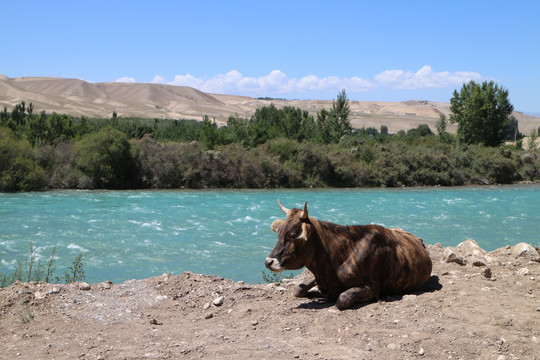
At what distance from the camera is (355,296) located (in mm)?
6277

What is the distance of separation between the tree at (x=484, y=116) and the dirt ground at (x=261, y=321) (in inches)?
2882

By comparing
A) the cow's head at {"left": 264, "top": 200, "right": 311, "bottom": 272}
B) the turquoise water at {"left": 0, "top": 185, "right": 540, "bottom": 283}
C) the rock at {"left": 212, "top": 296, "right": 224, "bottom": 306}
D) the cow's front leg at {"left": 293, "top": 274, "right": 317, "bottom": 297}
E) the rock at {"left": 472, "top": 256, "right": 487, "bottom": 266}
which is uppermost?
the cow's head at {"left": 264, "top": 200, "right": 311, "bottom": 272}

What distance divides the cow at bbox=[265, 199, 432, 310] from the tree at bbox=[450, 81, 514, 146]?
243 ft

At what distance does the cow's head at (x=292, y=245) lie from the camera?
243 inches

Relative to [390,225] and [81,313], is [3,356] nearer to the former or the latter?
[81,313]

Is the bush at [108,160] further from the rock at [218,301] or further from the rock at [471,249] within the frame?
the rock at [218,301]

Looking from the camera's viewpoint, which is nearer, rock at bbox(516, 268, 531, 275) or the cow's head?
the cow's head

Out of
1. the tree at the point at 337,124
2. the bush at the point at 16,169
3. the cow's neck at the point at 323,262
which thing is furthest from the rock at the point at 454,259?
the tree at the point at 337,124

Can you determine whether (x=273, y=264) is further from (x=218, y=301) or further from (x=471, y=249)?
(x=471, y=249)

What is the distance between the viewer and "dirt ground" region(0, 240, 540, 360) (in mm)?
5016

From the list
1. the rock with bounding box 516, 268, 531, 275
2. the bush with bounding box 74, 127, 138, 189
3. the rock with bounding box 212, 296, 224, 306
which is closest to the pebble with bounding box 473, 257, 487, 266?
the rock with bounding box 516, 268, 531, 275

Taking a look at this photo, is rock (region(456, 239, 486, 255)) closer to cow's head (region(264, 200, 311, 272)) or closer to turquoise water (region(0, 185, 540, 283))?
cow's head (region(264, 200, 311, 272))

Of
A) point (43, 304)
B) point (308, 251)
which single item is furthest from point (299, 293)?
point (43, 304)

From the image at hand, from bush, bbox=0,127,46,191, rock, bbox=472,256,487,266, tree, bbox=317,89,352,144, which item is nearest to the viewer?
rock, bbox=472,256,487,266
